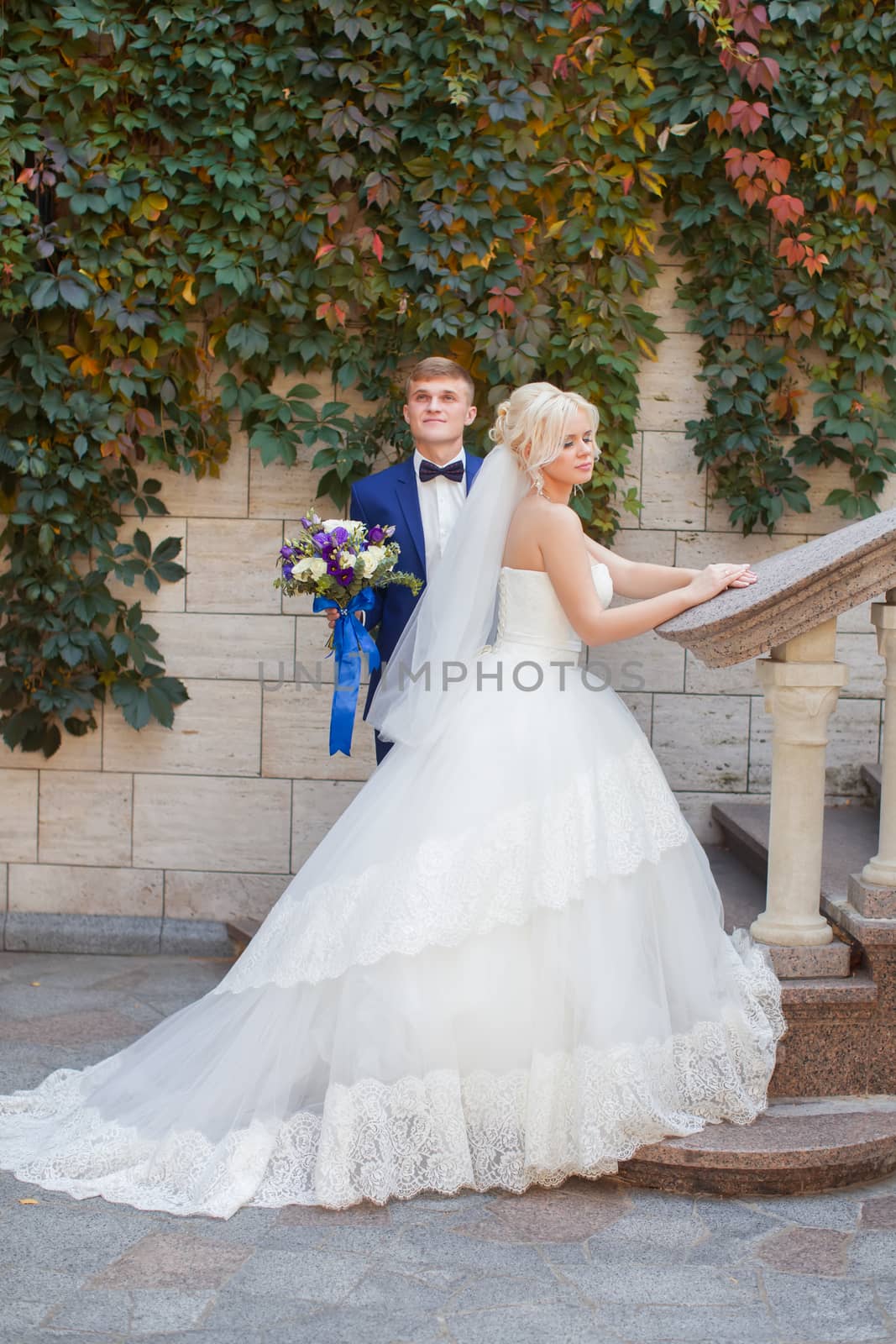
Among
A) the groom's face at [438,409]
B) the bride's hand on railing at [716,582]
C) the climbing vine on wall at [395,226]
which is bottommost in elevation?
the bride's hand on railing at [716,582]

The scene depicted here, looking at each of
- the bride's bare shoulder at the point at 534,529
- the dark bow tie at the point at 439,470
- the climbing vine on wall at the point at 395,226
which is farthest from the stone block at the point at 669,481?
the bride's bare shoulder at the point at 534,529

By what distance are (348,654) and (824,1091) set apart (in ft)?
5.91

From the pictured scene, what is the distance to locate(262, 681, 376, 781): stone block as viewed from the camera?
4977 mm

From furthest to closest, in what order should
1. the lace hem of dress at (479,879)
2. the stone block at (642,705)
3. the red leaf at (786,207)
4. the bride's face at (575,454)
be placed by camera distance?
the stone block at (642,705) → the red leaf at (786,207) → the bride's face at (575,454) → the lace hem of dress at (479,879)

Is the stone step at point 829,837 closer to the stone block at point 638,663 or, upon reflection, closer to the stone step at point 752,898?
the stone step at point 752,898

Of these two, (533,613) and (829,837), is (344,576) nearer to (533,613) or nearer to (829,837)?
(533,613)

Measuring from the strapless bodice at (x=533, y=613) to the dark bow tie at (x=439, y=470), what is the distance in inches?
29.4

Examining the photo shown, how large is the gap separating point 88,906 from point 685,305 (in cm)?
320

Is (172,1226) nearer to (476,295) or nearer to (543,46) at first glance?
(476,295)

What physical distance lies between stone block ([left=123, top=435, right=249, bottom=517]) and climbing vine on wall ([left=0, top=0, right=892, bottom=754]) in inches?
4.4

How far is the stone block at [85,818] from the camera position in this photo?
200 inches

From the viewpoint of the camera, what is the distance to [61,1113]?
3377 mm

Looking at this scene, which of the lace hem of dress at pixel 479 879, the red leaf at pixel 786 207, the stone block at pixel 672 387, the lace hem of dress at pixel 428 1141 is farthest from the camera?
the stone block at pixel 672 387

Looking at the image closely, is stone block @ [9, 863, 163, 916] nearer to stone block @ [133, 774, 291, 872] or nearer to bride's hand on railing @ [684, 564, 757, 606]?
stone block @ [133, 774, 291, 872]
